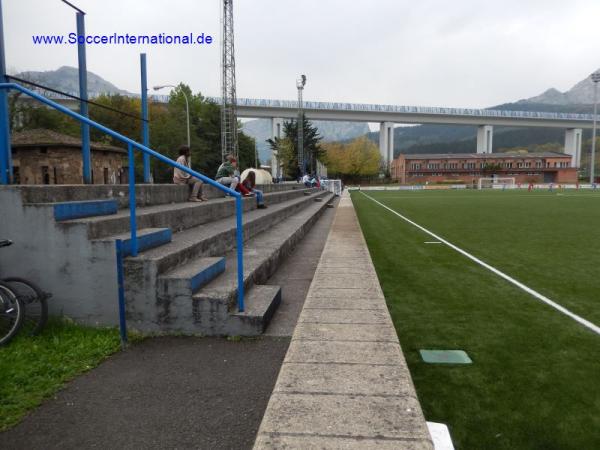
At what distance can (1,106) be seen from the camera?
14.6ft

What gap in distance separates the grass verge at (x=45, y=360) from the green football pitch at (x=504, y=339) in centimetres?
246

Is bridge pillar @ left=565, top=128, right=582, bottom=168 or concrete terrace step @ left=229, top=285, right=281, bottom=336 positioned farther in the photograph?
bridge pillar @ left=565, top=128, right=582, bottom=168

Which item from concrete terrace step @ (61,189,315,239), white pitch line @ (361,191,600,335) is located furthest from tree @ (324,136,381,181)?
concrete terrace step @ (61,189,315,239)

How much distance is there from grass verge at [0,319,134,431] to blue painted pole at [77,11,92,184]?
283 cm

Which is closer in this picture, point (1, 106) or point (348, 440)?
point (348, 440)

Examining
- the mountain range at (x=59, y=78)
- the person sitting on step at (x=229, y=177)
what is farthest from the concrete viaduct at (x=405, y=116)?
the person sitting on step at (x=229, y=177)

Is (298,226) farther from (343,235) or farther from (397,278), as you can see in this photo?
(397,278)

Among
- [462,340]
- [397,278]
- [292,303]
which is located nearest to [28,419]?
[292,303]

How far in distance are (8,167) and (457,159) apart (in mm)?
113794

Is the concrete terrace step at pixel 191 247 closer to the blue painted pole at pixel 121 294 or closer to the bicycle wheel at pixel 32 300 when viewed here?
the blue painted pole at pixel 121 294

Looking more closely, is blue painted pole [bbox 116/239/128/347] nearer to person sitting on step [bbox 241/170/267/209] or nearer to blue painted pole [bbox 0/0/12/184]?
blue painted pole [bbox 0/0/12/184]

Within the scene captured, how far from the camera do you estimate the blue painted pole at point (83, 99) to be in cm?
585

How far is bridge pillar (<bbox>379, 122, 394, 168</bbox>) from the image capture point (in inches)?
3767

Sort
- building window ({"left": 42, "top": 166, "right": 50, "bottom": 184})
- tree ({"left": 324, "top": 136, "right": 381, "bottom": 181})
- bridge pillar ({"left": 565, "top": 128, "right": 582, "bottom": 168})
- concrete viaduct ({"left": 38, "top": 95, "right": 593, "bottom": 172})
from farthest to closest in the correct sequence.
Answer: bridge pillar ({"left": 565, "top": 128, "right": 582, "bottom": 168})
tree ({"left": 324, "top": 136, "right": 381, "bottom": 181})
concrete viaduct ({"left": 38, "top": 95, "right": 593, "bottom": 172})
building window ({"left": 42, "top": 166, "right": 50, "bottom": 184})
